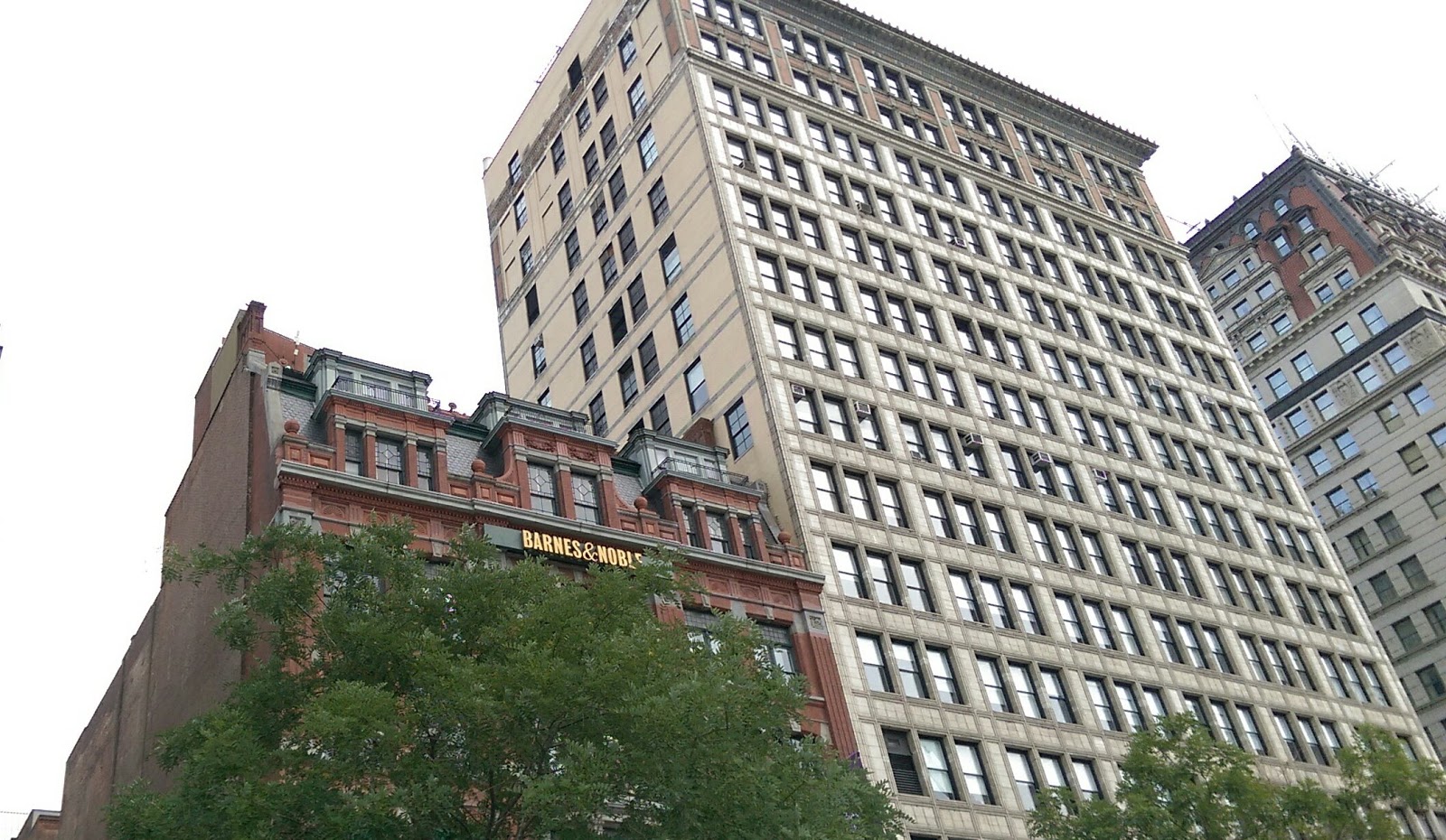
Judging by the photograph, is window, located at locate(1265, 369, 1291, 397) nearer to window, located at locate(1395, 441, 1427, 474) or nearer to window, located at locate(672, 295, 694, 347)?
window, located at locate(1395, 441, 1427, 474)

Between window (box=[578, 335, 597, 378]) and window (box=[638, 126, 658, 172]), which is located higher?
window (box=[638, 126, 658, 172])

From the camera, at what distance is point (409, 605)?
29.6 metres

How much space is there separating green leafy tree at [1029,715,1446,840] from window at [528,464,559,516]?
57.0ft

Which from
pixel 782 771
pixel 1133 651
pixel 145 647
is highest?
pixel 145 647

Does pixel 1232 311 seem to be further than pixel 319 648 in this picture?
Yes

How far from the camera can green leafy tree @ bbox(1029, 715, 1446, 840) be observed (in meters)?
38.0

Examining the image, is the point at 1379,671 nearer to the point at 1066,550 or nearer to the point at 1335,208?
the point at 1066,550

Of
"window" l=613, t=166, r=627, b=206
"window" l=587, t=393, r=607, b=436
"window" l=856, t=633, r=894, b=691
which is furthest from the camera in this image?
"window" l=613, t=166, r=627, b=206

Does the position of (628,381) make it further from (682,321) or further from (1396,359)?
(1396,359)

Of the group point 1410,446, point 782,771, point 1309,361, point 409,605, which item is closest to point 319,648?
point 409,605

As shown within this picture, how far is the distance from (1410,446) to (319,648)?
7817cm

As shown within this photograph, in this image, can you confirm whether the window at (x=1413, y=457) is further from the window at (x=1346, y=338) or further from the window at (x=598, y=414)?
the window at (x=598, y=414)

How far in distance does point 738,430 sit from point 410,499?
17.2m

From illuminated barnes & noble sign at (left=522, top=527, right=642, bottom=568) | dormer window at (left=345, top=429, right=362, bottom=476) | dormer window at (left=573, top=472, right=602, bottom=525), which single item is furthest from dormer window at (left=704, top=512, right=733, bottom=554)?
dormer window at (left=345, top=429, right=362, bottom=476)
